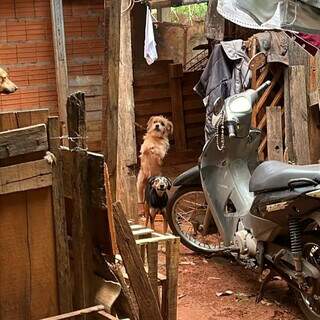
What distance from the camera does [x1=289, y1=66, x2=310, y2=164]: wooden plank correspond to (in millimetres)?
7449

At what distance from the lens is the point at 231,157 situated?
591cm

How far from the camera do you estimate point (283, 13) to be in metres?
5.50

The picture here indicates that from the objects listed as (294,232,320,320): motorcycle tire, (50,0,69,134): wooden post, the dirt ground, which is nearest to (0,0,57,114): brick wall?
(50,0,69,134): wooden post

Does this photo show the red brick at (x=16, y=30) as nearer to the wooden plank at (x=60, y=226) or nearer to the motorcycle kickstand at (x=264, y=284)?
the motorcycle kickstand at (x=264, y=284)

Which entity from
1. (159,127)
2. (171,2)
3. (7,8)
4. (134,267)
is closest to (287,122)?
(159,127)

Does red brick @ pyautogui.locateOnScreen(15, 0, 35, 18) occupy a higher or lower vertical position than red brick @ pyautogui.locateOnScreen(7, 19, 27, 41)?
higher

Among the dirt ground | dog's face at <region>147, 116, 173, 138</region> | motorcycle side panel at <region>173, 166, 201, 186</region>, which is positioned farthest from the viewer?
dog's face at <region>147, 116, 173, 138</region>

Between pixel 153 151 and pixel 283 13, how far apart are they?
3658 millimetres

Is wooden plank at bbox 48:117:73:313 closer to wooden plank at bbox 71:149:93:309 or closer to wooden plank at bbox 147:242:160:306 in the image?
wooden plank at bbox 71:149:93:309

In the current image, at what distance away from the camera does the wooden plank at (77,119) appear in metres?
2.72

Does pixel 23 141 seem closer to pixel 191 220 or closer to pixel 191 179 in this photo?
pixel 191 179

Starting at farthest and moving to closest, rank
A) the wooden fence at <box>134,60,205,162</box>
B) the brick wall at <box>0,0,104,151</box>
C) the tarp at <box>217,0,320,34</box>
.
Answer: the wooden fence at <box>134,60,205,162</box> < the brick wall at <box>0,0,104,151</box> < the tarp at <box>217,0,320,34</box>

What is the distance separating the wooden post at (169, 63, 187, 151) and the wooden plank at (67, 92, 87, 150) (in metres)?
10.2

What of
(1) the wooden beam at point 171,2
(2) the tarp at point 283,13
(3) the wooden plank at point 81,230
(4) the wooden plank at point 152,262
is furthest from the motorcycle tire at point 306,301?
(1) the wooden beam at point 171,2
